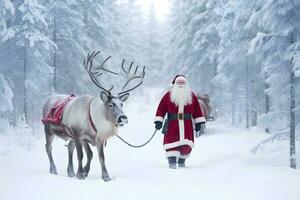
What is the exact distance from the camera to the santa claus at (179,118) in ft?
36.3

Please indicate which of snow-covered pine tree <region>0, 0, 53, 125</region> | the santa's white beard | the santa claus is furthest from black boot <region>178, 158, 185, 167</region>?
snow-covered pine tree <region>0, 0, 53, 125</region>

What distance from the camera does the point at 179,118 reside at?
1113 centimetres

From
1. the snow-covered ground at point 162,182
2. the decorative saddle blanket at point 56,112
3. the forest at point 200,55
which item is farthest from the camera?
the forest at point 200,55

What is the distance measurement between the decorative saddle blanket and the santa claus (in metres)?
2.25

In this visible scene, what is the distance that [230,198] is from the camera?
23.4 ft

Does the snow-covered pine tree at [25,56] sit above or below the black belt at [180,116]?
above

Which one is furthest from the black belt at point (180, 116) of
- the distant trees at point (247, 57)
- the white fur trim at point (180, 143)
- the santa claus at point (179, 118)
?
the distant trees at point (247, 57)

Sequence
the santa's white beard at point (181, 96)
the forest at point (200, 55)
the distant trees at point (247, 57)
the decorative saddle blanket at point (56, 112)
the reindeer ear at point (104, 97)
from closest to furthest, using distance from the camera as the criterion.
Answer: the reindeer ear at point (104, 97), the decorative saddle blanket at point (56, 112), the santa's white beard at point (181, 96), the distant trees at point (247, 57), the forest at point (200, 55)

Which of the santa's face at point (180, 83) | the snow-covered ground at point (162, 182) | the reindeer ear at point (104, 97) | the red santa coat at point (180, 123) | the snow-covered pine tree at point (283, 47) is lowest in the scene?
the snow-covered ground at point (162, 182)

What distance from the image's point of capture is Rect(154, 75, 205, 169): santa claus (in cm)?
1105

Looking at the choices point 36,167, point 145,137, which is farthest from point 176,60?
point 36,167

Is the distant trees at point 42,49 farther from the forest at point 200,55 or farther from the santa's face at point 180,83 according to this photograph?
the santa's face at point 180,83

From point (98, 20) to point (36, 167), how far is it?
1885cm

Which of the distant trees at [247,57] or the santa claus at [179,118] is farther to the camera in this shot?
the distant trees at [247,57]
